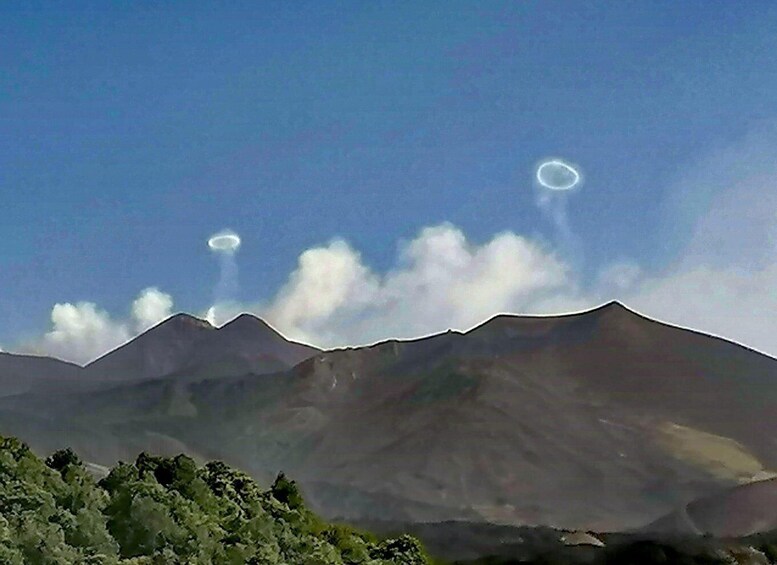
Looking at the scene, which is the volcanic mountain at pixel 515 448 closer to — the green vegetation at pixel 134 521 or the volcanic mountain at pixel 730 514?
the volcanic mountain at pixel 730 514

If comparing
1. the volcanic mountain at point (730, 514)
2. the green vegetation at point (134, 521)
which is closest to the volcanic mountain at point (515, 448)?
the volcanic mountain at point (730, 514)

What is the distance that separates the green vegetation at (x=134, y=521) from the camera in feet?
44.7

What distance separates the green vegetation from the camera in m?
13.6

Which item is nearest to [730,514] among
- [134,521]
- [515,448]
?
[515,448]

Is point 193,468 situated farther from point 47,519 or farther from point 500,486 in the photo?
point 500,486

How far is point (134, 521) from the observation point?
15.6m

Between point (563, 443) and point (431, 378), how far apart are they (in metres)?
32.3

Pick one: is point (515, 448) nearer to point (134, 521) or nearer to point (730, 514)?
point (730, 514)

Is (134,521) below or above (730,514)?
below

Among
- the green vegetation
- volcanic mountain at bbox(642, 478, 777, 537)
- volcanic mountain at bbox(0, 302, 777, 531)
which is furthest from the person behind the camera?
volcanic mountain at bbox(0, 302, 777, 531)

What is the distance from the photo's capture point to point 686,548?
8038 centimetres

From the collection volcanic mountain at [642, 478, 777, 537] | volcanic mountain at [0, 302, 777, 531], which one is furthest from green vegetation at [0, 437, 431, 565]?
volcanic mountain at [0, 302, 777, 531]

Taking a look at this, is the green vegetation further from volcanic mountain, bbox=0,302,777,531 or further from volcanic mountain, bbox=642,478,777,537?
volcanic mountain, bbox=0,302,777,531

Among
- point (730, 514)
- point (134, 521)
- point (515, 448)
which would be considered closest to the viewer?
point (134, 521)
